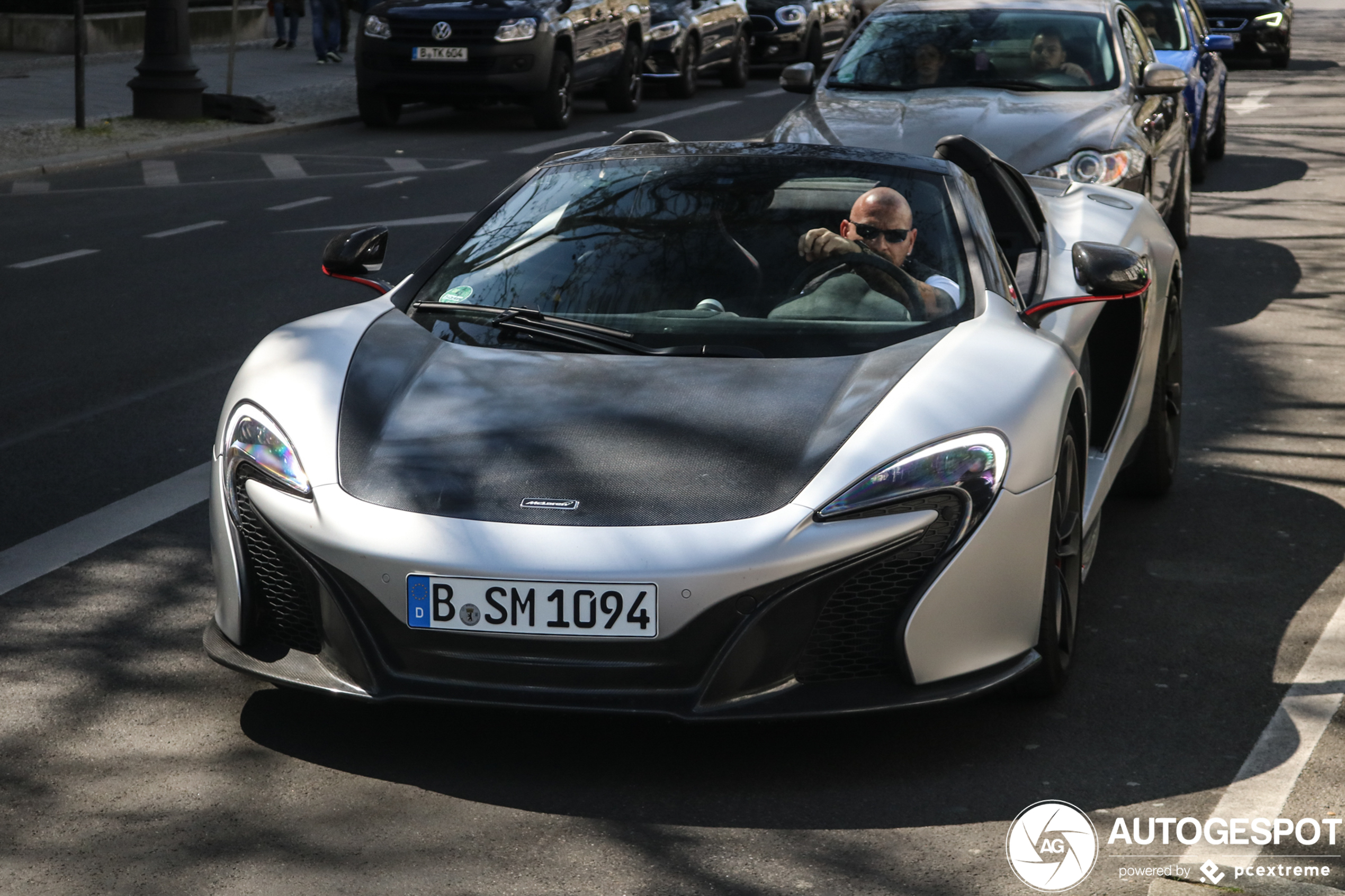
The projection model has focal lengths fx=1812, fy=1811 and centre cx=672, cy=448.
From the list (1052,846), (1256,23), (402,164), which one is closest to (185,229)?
(402,164)

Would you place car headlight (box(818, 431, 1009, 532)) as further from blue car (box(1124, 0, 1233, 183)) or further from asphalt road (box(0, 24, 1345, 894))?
blue car (box(1124, 0, 1233, 183))

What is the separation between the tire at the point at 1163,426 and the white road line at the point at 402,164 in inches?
405

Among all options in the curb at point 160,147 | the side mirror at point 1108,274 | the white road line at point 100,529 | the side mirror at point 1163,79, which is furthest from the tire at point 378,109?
the side mirror at point 1108,274

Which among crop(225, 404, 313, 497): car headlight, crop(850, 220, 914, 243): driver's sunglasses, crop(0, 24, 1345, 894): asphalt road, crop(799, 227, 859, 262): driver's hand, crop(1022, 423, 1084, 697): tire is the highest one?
crop(850, 220, 914, 243): driver's sunglasses

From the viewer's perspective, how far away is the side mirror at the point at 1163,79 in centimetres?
1030

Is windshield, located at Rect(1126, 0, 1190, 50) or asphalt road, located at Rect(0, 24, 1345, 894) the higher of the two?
windshield, located at Rect(1126, 0, 1190, 50)

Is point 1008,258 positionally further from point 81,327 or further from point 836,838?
point 81,327

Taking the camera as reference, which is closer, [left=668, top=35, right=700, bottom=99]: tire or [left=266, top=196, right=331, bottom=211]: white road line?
[left=266, top=196, right=331, bottom=211]: white road line

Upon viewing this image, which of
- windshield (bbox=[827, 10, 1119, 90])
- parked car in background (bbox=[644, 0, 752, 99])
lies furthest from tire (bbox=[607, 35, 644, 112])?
windshield (bbox=[827, 10, 1119, 90])

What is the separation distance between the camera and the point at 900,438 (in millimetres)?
3773

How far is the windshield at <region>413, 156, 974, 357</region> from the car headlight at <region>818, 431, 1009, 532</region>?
59cm

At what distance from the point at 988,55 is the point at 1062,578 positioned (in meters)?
6.85

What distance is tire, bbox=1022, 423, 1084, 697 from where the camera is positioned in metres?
4.04

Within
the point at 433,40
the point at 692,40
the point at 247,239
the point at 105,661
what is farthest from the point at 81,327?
the point at 692,40
